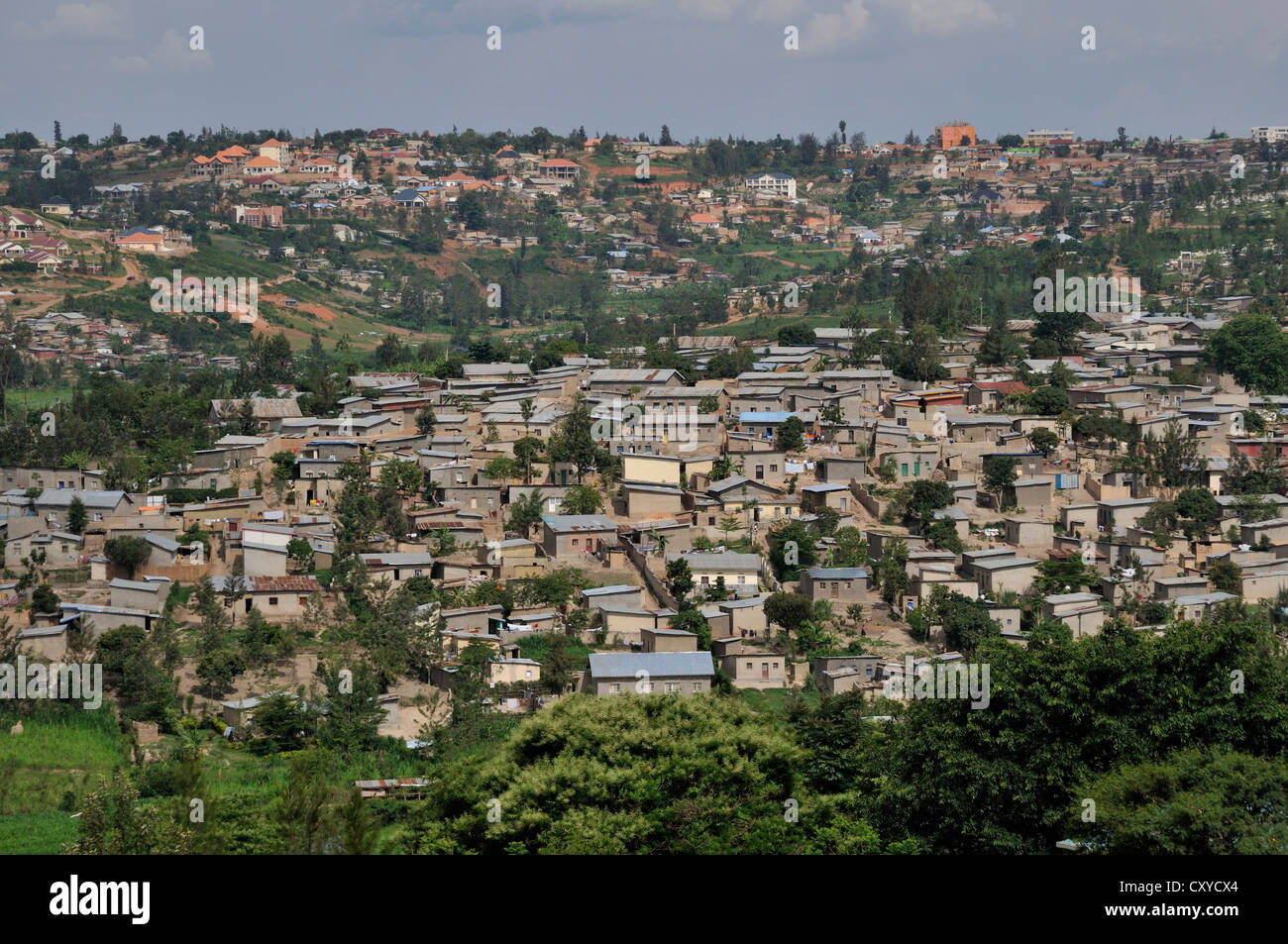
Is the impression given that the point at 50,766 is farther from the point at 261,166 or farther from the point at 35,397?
the point at 261,166

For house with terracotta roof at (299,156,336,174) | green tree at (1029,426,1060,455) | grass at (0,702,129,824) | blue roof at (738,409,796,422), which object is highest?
house with terracotta roof at (299,156,336,174)

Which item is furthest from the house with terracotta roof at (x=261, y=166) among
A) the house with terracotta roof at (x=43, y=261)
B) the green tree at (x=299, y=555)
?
the green tree at (x=299, y=555)

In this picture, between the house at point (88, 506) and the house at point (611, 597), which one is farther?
the house at point (88, 506)

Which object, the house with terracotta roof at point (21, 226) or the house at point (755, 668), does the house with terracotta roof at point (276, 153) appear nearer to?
the house with terracotta roof at point (21, 226)

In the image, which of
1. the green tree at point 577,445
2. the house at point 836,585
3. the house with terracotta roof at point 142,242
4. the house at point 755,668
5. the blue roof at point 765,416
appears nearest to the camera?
the house at point 755,668

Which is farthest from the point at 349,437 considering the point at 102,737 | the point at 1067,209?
the point at 1067,209

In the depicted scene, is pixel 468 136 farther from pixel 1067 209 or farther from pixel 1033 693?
pixel 1033 693

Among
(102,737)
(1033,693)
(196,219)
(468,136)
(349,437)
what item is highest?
(468,136)

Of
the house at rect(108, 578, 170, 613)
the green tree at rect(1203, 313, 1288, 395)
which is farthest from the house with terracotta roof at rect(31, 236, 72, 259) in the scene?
the green tree at rect(1203, 313, 1288, 395)

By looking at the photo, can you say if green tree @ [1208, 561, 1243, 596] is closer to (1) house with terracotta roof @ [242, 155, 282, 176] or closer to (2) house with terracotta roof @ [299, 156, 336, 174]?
(1) house with terracotta roof @ [242, 155, 282, 176]
